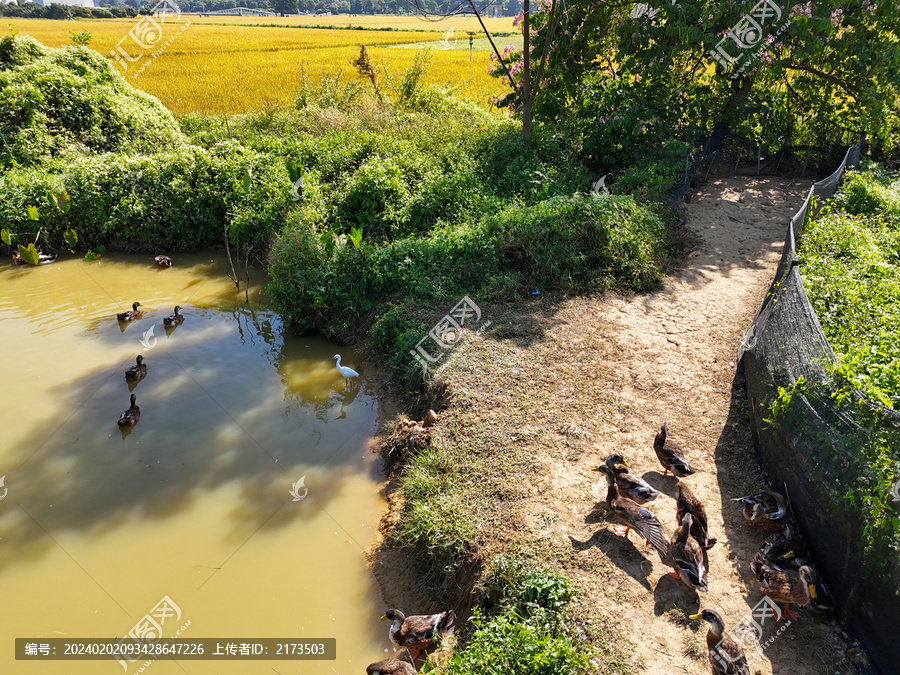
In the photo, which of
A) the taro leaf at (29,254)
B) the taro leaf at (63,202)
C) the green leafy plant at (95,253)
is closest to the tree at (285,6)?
the taro leaf at (63,202)

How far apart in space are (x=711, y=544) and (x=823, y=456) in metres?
1.10

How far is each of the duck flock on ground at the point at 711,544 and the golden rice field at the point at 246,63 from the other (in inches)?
604

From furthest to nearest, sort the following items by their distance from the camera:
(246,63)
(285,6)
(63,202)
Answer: (285,6)
(246,63)
(63,202)

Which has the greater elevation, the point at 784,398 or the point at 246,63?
the point at 246,63

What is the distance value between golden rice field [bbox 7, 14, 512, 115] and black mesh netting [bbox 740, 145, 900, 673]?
14.3 meters

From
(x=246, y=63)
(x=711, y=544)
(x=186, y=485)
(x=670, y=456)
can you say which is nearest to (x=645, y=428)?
(x=670, y=456)

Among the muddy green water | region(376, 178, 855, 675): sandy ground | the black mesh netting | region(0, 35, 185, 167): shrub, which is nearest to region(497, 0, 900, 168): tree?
region(376, 178, 855, 675): sandy ground

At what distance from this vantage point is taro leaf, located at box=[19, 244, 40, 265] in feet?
31.8

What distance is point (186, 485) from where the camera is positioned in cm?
582

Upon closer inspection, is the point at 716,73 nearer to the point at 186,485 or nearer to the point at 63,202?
the point at 186,485

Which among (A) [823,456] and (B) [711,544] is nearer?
(A) [823,456]

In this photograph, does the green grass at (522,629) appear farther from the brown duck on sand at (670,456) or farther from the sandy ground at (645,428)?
the brown duck on sand at (670,456)

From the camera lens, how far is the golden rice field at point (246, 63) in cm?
1772

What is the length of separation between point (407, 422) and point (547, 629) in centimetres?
289
